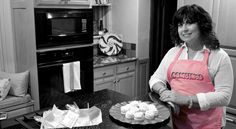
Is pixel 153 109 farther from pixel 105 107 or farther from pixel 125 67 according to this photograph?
pixel 125 67

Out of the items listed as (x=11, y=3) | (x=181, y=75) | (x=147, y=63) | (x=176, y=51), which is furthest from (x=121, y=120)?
(x=147, y=63)

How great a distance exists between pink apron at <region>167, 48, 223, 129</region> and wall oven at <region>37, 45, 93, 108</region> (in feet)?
5.15

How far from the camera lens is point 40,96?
2.96m

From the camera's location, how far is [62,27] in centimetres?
307

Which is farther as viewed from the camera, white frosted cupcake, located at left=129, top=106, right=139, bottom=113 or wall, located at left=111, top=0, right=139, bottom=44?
wall, located at left=111, top=0, right=139, bottom=44

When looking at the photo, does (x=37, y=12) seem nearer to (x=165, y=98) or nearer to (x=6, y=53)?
(x=6, y=53)

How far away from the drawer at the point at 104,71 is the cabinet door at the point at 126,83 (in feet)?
0.56

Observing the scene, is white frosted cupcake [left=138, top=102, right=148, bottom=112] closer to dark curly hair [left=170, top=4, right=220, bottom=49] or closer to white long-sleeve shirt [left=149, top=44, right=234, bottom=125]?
white long-sleeve shirt [left=149, top=44, right=234, bottom=125]

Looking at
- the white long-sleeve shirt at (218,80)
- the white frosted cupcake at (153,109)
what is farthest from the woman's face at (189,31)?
the white frosted cupcake at (153,109)

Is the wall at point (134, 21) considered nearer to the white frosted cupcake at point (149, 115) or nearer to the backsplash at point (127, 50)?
the backsplash at point (127, 50)

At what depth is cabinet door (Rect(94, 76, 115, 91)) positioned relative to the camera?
3557 millimetres

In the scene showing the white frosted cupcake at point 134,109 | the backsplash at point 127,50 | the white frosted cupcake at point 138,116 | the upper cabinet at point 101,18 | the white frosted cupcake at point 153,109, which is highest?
the upper cabinet at point 101,18

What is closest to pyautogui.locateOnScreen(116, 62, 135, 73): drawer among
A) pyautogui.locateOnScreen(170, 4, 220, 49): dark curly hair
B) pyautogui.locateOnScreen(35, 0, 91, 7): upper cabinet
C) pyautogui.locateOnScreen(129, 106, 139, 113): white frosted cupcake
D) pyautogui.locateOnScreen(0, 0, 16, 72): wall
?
pyautogui.locateOnScreen(35, 0, 91, 7): upper cabinet

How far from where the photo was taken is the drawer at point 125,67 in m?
3.79
